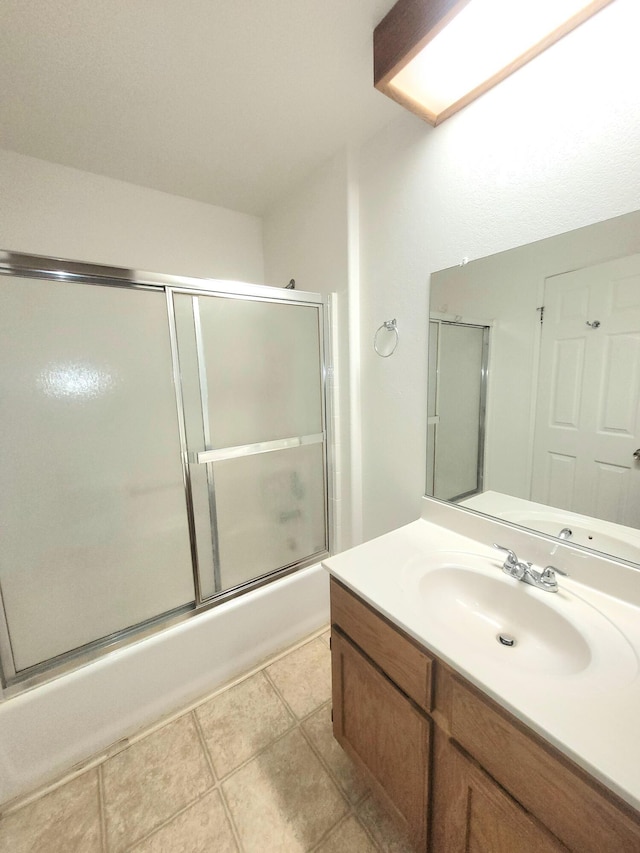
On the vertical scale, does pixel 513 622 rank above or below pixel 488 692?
below

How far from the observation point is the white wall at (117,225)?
1532mm

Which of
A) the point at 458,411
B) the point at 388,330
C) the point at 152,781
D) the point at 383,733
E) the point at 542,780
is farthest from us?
the point at 388,330

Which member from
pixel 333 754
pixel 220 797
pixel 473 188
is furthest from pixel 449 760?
pixel 473 188

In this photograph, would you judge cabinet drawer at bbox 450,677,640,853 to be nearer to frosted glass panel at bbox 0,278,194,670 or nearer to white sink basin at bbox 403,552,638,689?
white sink basin at bbox 403,552,638,689

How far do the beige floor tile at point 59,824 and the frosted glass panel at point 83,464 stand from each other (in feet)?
1.45

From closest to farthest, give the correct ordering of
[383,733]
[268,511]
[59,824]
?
1. [383,733]
2. [59,824]
3. [268,511]

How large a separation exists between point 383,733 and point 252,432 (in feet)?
4.06

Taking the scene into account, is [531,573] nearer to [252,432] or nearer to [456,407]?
[456,407]

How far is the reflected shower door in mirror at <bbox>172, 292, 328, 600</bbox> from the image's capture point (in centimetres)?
151

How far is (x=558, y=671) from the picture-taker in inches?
32.1

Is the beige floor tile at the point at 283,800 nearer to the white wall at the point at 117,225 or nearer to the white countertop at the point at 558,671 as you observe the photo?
the white countertop at the point at 558,671

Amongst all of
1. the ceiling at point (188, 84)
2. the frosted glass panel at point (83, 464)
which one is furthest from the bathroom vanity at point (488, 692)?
the ceiling at point (188, 84)

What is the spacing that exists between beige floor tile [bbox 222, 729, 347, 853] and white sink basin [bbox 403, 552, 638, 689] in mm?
796

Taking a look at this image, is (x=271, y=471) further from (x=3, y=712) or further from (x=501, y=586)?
(x=3, y=712)
